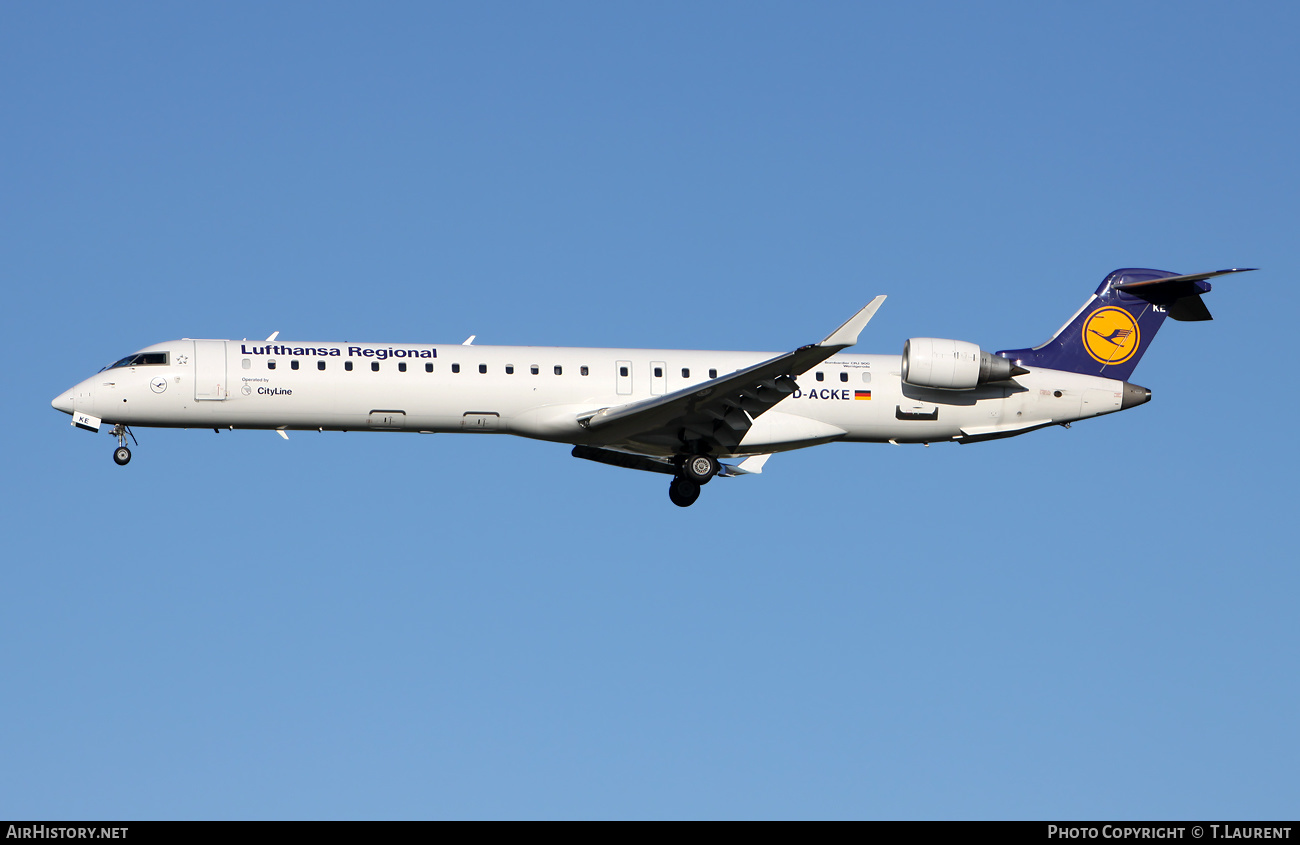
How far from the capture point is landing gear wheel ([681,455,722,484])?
31.2 metres

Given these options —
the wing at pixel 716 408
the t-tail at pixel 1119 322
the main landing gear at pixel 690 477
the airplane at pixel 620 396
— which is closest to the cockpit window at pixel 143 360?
the airplane at pixel 620 396

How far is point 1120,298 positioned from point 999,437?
15.8 ft

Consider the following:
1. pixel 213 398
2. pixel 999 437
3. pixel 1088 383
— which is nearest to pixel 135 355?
pixel 213 398

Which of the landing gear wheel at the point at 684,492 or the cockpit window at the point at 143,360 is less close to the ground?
the cockpit window at the point at 143,360

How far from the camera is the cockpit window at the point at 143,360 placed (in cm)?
3014

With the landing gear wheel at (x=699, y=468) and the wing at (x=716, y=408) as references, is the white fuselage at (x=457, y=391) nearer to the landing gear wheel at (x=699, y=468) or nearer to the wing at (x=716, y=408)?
the wing at (x=716, y=408)

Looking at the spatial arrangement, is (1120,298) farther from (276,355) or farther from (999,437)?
(276,355)

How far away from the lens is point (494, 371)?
99.6 feet

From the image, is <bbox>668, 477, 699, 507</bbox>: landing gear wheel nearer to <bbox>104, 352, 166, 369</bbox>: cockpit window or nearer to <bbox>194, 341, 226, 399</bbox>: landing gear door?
<bbox>194, 341, 226, 399</bbox>: landing gear door

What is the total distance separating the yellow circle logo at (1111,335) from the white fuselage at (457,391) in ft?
11.5

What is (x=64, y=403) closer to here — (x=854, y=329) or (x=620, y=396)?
(x=620, y=396)

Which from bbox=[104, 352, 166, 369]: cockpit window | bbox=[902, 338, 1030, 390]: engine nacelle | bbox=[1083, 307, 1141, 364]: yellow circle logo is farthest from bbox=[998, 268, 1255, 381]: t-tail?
bbox=[104, 352, 166, 369]: cockpit window

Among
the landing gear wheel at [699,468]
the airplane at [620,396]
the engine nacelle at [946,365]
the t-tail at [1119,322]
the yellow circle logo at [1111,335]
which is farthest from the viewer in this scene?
the yellow circle logo at [1111,335]
